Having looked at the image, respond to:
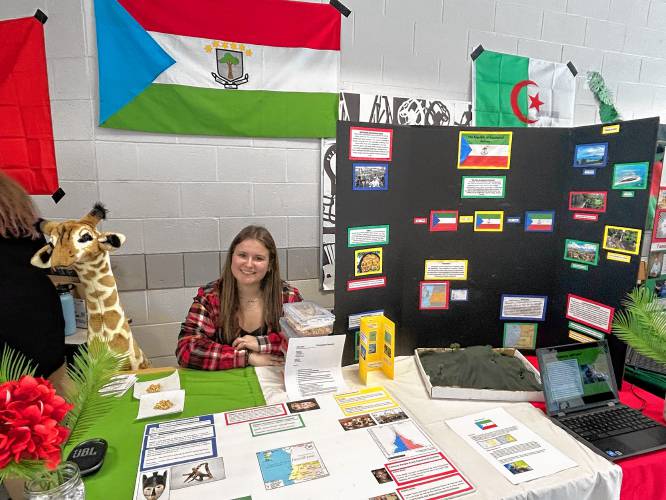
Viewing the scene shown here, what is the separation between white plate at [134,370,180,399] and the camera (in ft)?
4.34

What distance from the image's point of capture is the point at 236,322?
5.77ft

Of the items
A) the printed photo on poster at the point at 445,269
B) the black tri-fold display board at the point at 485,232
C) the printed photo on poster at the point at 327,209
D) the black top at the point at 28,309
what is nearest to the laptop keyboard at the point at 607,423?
the black tri-fold display board at the point at 485,232

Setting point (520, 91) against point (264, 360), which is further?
point (520, 91)

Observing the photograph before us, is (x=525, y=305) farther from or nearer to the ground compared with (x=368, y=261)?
nearer to the ground

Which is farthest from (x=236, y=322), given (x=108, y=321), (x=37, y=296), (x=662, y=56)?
(x=662, y=56)

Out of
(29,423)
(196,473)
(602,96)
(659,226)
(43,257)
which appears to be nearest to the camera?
(29,423)

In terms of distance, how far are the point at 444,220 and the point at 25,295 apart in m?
1.58

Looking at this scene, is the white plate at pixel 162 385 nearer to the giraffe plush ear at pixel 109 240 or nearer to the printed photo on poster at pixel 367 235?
the giraffe plush ear at pixel 109 240

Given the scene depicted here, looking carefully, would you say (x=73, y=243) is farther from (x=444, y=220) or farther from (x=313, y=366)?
(x=444, y=220)

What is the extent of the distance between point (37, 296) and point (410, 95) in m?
2.39

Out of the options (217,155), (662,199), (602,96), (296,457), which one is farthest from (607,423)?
(602,96)

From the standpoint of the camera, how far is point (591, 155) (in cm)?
158

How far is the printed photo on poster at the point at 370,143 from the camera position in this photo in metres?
1.50

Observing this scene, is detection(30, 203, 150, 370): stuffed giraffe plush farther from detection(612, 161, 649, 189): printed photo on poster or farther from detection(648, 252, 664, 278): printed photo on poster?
detection(648, 252, 664, 278): printed photo on poster
